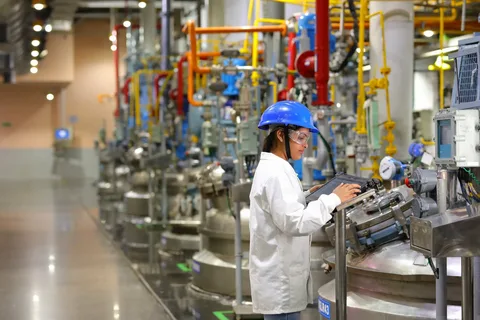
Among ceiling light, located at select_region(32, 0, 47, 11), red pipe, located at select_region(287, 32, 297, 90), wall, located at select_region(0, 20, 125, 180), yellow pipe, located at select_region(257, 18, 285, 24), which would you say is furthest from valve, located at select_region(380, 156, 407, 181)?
wall, located at select_region(0, 20, 125, 180)

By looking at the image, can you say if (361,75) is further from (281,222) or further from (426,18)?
(281,222)

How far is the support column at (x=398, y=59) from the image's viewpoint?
7543 millimetres

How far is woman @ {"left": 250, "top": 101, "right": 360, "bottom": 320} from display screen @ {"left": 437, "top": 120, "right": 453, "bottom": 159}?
0.44m

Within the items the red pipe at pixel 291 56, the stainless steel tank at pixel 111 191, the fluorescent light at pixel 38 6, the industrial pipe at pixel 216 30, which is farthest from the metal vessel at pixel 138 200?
the red pipe at pixel 291 56

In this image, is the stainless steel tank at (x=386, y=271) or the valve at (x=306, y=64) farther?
the valve at (x=306, y=64)

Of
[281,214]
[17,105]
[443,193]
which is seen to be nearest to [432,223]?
[443,193]

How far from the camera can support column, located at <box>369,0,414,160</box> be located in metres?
7.54

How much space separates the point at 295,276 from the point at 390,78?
4.08m

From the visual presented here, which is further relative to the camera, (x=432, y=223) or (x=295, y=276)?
(x=295, y=276)

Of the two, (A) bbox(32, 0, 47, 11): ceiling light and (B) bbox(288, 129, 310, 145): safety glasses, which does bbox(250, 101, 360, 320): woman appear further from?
(A) bbox(32, 0, 47, 11): ceiling light

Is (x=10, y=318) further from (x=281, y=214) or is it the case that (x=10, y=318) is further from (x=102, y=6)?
(x=102, y=6)

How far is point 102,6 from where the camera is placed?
21.7 m

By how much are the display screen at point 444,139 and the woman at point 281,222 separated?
1.45 feet

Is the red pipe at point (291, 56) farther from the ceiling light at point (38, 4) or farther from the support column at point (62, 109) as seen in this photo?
the support column at point (62, 109)
